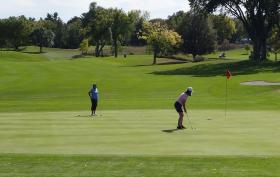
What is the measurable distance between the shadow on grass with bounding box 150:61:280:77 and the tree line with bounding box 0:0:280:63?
29.6 ft

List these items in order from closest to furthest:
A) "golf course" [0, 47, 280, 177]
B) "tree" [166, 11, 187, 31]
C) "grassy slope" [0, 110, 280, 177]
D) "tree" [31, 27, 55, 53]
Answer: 1. "grassy slope" [0, 110, 280, 177]
2. "golf course" [0, 47, 280, 177]
3. "tree" [166, 11, 187, 31]
4. "tree" [31, 27, 55, 53]

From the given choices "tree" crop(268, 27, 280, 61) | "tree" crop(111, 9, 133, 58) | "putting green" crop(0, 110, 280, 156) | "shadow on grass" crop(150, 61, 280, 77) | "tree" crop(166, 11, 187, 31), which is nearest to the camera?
"putting green" crop(0, 110, 280, 156)

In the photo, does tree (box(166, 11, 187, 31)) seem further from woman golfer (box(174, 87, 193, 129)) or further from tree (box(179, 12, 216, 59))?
woman golfer (box(174, 87, 193, 129))

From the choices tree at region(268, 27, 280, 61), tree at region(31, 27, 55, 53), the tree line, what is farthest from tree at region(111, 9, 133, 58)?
tree at region(268, 27, 280, 61)

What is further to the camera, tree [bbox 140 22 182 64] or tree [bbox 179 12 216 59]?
tree [bbox 179 12 216 59]

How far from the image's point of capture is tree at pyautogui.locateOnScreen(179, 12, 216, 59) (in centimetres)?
12606

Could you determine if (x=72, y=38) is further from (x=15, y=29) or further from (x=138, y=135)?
(x=138, y=135)

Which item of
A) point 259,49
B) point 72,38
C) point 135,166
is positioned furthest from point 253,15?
point 72,38

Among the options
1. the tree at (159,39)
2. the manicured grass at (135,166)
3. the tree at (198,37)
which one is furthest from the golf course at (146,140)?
the tree at (198,37)

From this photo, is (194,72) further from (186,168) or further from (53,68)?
(186,168)

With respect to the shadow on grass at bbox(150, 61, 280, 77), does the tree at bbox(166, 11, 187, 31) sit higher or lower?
higher

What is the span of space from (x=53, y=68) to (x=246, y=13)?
35.1 metres

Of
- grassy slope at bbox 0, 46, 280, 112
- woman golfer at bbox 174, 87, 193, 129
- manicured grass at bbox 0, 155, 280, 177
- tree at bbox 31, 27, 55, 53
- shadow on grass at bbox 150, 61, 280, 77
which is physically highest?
tree at bbox 31, 27, 55, 53

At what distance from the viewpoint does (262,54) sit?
95938 millimetres
